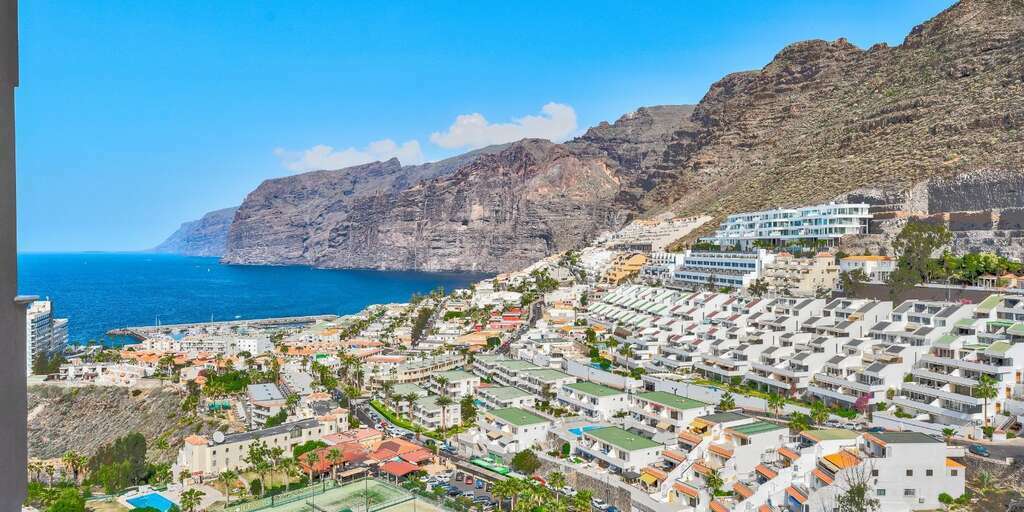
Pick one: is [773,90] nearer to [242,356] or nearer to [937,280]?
[937,280]

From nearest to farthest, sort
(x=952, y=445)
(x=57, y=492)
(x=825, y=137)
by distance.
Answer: (x=952, y=445) < (x=57, y=492) < (x=825, y=137)

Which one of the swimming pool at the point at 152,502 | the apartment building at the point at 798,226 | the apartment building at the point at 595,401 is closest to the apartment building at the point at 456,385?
the apartment building at the point at 595,401

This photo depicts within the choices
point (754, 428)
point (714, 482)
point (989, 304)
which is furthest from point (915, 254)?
point (714, 482)

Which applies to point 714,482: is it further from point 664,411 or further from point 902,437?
point 664,411

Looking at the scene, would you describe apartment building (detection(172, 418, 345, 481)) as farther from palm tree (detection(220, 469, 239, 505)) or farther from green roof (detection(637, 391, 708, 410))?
green roof (detection(637, 391, 708, 410))

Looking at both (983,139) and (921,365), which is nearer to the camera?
(921,365)

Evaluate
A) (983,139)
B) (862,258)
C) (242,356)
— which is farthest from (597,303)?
(983,139)
